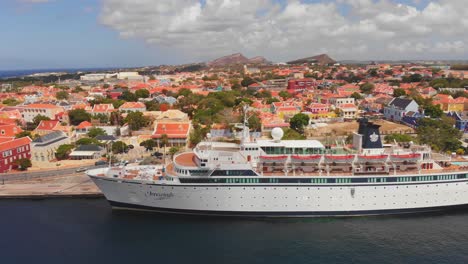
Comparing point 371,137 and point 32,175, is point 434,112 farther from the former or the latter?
point 32,175

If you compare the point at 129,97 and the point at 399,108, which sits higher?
the point at 129,97

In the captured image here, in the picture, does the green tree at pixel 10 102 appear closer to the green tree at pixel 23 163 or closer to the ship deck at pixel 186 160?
the green tree at pixel 23 163

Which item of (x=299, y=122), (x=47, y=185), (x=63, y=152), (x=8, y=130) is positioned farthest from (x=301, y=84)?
(x=47, y=185)

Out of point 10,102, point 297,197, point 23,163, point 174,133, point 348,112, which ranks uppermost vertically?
point 10,102

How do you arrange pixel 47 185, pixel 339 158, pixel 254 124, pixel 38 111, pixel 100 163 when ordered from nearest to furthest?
pixel 339 158 → pixel 47 185 → pixel 100 163 → pixel 254 124 → pixel 38 111

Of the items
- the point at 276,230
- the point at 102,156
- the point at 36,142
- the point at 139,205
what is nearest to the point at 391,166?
the point at 276,230

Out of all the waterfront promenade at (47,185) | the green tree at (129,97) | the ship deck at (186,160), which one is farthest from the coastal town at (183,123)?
the ship deck at (186,160)
